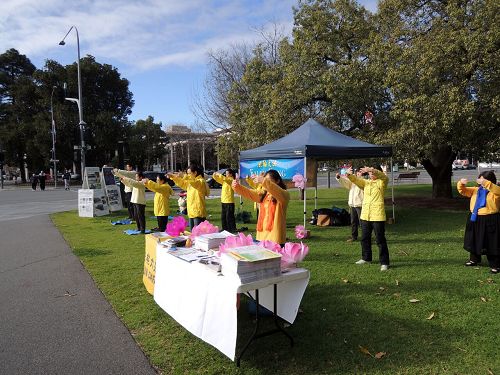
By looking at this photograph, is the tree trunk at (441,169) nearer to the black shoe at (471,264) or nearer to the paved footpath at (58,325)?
the black shoe at (471,264)

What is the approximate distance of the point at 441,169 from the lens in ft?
58.1

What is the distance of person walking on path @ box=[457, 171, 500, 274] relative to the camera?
20.2 ft

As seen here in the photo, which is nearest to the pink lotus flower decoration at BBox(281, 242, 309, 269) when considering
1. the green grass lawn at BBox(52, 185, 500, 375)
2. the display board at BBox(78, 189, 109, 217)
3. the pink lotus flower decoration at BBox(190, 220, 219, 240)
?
the green grass lawn at BBox(52, 185, 500, 375)

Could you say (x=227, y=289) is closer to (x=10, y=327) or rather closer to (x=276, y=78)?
(x=10, y=327)

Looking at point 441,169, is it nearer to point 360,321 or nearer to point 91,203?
point 91,203

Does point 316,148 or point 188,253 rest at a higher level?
point 316,148

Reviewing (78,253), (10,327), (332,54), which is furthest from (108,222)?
(332,54)

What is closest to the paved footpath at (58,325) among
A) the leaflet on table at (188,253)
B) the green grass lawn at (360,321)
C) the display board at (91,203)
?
the green grass lawn at (360,321)

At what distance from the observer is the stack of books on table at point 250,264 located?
3311 mm

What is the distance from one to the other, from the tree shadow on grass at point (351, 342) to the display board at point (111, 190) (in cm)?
1264

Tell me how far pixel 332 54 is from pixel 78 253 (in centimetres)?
1150

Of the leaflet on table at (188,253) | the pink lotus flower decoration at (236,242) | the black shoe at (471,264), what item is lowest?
the black shoe at (471,264)

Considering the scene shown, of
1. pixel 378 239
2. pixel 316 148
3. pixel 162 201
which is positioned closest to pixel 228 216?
pixel 162 201

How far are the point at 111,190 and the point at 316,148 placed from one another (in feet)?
32.1
